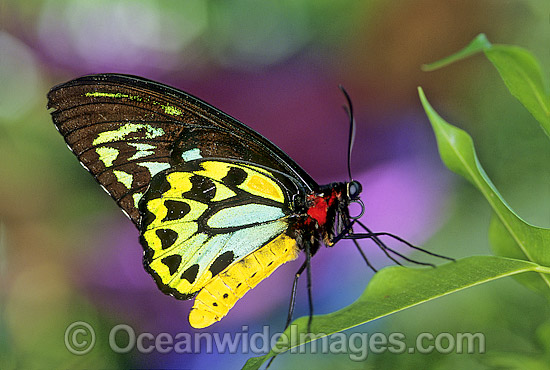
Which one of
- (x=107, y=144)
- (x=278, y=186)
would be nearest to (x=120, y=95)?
(x=107, y=144)

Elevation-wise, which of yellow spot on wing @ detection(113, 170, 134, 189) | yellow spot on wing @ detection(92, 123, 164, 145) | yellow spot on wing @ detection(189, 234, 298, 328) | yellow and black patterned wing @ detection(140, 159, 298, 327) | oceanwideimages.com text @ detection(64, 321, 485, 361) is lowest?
oceanwideimages.com text @ detection(64, 321, 485, 361)

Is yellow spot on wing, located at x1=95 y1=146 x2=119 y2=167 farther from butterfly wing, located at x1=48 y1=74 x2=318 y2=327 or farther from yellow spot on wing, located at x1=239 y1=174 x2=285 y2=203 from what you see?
yellow spot on wing, located at x1=239 y1=174 x2=285 y2=203

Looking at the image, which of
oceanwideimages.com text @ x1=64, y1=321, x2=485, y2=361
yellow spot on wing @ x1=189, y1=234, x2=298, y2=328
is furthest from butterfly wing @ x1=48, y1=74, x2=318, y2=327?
oceanwideimages.com text @ x1=64, y1=321, x2=485, y2=361

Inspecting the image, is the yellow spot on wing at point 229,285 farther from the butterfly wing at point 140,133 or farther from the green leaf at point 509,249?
the green leaf at point 509,249

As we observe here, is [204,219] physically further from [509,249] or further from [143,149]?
[509,249]

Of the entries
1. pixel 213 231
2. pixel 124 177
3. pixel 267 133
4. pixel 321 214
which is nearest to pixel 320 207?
pixel 321 214

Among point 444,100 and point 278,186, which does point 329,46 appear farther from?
point 278,186

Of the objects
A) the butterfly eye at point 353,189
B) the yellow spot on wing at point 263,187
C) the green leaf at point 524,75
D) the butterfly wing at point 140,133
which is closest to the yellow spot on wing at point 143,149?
the butterfly wing at point 140,133
